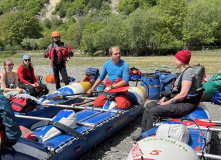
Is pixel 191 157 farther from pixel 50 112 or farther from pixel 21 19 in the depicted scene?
pixel 21 19

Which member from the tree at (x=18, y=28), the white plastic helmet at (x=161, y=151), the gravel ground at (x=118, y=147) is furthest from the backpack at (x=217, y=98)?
the tree at (x=18, y=28)

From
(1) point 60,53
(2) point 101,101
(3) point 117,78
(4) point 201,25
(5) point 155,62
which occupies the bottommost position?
(5) point 155,62

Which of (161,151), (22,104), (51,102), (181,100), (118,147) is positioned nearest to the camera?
(161,151)

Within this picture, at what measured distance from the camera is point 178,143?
2748mm

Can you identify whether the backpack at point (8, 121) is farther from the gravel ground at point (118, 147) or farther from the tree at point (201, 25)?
the tree at point (201, 25)

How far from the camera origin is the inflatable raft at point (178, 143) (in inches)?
99.8

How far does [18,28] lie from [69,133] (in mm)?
91665

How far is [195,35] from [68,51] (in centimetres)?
4771

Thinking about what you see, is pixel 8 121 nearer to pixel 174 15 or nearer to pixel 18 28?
pixel 174 15

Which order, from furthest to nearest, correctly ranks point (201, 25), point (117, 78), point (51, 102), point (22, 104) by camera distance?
point (201, 25), point (51, 102), point (117, 78), point (22, 104)

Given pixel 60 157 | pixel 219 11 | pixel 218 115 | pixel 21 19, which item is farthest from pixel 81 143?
pixel 21 19

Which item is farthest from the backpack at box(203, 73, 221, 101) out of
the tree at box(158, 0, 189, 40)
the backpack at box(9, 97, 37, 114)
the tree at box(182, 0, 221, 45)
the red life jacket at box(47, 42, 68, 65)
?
the tree at box(158, 0, 189, 40)

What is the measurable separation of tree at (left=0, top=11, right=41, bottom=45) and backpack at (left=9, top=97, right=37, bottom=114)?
87.0 metres

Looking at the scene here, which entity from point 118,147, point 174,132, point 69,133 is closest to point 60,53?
point 118,147
